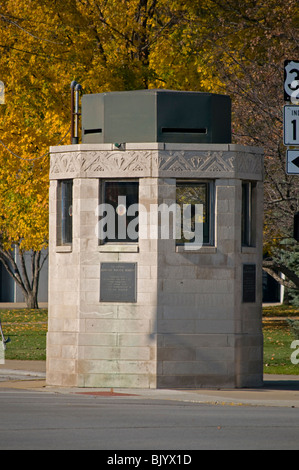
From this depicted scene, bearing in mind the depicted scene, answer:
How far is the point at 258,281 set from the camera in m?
18.4

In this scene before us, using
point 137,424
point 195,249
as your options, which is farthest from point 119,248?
point 137,424

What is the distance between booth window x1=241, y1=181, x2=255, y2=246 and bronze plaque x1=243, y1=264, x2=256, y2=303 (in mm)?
513

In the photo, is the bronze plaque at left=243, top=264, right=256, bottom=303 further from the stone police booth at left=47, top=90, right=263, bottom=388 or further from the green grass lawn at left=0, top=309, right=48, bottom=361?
the green grass lawn at left=0, top=309, right=48, bottom=361

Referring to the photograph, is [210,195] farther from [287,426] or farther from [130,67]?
[130,67]

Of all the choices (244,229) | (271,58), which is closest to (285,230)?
(271,58)

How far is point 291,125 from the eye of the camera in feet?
58.1

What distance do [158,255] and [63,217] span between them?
7.02 feet

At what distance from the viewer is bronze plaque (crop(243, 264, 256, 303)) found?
59.4 ft

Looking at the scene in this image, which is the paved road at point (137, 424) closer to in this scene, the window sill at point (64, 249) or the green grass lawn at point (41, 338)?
the window sill at point (64, 249)

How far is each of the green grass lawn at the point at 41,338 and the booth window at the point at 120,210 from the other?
16.7 ft

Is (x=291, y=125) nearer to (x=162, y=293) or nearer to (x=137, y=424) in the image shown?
(x=162, y=293)

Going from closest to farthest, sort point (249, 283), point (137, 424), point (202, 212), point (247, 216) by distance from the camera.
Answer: point (137, 424), point (202, 212), point (249, 283), point (247, 216)

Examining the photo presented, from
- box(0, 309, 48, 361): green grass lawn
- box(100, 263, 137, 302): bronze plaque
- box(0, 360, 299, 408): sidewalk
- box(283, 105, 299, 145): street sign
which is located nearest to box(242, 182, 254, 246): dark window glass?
box(283, 105, 299, 145): street sign

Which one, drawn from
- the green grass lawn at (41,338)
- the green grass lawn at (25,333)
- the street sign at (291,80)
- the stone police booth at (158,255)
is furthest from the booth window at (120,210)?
the green grass lawn at (25,333)
